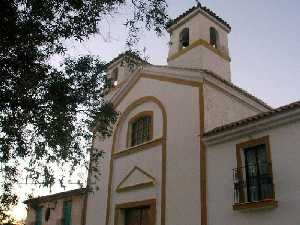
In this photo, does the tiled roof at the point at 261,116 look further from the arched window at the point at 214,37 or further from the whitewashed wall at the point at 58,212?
the whitewashed wall at the point at 58,212

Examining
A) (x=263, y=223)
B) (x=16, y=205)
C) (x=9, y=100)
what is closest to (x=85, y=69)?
(x=9, y=100)

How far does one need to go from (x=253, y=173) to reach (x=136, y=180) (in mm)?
5680

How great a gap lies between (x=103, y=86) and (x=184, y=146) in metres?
4.92

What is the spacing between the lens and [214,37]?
1930 centimetres

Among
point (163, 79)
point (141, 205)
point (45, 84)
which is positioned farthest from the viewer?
point (163, 79)

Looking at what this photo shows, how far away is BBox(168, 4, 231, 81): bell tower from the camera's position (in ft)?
58.3

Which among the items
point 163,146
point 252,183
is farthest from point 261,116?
point 163,146

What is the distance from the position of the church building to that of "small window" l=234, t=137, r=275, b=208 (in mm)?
30

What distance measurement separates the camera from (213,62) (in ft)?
59.0

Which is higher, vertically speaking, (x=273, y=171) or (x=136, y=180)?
(x=136, y=180)

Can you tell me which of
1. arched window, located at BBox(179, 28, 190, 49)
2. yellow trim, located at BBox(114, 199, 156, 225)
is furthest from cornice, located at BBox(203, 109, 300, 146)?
arched window, located at BBox(179, 28, 190, 49)

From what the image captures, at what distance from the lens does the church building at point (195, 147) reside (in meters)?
11.4

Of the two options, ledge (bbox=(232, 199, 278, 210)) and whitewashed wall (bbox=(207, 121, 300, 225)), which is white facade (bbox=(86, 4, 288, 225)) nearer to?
whitewashed wall (bbox=(207, 121, 300, 225))

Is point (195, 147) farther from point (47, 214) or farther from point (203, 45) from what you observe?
point (47, 214)
